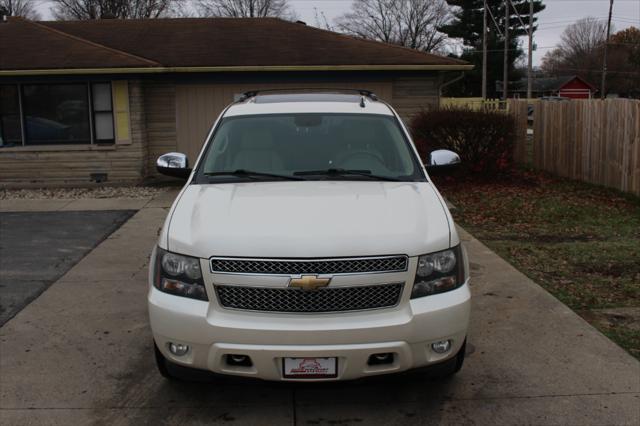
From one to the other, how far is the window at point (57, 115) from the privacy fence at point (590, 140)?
9.99m

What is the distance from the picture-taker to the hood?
11.6ft

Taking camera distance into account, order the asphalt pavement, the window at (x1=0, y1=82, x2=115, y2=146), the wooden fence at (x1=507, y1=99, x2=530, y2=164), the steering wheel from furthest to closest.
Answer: the wooden fence at (x1=507, y1=99, x2=530, y2=164), the window at (x1=0, y1=82, x2=115, y2=146), the asphalt pavement, the steering wheel

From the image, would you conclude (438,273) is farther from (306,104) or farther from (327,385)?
(306,104)

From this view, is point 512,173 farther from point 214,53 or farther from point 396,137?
point 396,137

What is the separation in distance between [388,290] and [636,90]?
7675cm

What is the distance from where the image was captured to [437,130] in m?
13.5

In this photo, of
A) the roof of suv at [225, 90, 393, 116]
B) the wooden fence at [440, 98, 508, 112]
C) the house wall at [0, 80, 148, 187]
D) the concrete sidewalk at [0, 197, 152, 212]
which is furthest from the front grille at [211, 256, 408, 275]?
the house wall at [0, 80, 148, 187]

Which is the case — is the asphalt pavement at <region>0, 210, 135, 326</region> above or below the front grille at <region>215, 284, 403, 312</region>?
below

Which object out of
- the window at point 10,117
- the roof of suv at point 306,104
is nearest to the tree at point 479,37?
the window at point 10,117

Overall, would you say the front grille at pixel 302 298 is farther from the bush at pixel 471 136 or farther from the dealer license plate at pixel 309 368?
the bush at pixel 471 136

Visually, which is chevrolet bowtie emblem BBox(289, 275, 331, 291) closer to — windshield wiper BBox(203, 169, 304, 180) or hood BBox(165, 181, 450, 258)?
hood BBox(165, 181, 450, 258)

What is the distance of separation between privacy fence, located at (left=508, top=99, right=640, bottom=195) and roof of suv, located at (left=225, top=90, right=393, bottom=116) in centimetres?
765

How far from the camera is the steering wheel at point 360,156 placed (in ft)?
16.2

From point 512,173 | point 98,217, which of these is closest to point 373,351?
point 98,217
